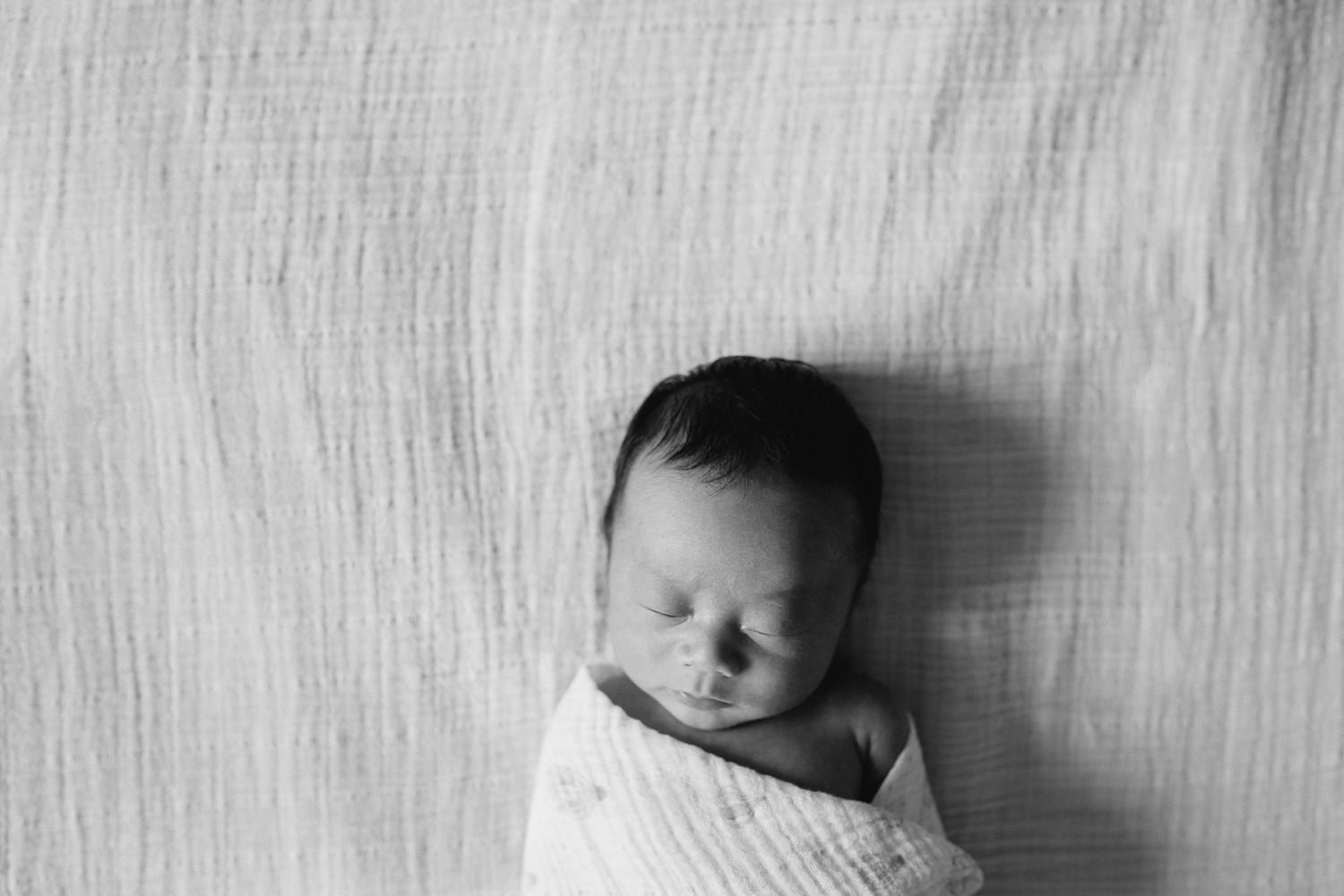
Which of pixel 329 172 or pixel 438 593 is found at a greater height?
pixel 329 172

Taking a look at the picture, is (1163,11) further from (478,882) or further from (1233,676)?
(478,882)

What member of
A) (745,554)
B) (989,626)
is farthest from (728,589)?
(989,626)

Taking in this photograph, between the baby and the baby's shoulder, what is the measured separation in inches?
0.7

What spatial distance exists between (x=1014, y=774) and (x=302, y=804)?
69cm

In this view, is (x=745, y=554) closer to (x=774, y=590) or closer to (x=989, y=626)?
(x=774, y=590)

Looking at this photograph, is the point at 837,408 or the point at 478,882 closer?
the point at 837,408

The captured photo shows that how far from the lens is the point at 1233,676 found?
107 cm

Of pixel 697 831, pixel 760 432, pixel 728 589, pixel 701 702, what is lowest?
pixel 697 831

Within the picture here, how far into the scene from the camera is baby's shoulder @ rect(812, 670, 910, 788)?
1.00 metres

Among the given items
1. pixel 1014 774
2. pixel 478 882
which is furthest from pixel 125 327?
pixel 1014 774

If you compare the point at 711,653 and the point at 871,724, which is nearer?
the point at 711,653

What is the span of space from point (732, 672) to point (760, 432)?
0.20 metres

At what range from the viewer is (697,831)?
916mm

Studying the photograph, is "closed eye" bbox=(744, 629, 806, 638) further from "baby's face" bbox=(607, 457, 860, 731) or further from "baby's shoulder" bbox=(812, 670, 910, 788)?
"baby's shoulder" bbox=(812, 670, 910, 788)
